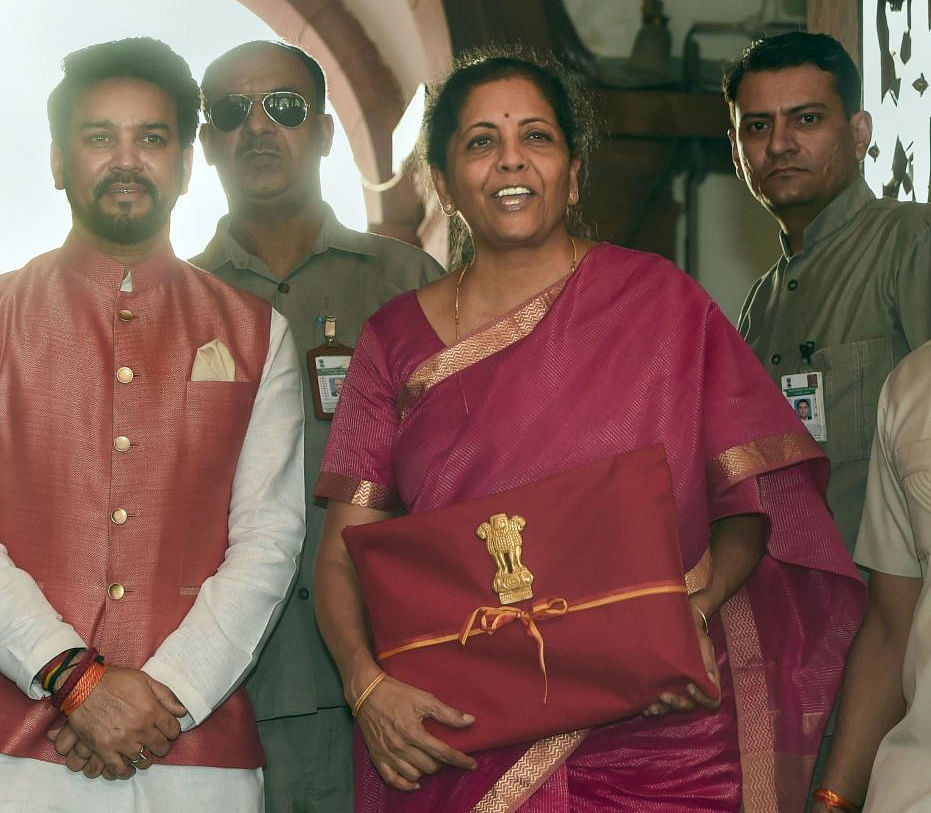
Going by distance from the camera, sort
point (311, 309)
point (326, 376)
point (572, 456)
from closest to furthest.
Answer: point (572, 456), point (326, 376), point (311, 309)

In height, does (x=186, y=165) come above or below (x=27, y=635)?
above

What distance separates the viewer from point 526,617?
7.48 feet

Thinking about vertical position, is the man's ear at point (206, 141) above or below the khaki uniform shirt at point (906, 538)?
above

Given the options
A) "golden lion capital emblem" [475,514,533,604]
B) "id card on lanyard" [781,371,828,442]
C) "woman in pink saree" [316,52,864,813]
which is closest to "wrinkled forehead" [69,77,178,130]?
"woman in pink saree" [316,52,864,813]

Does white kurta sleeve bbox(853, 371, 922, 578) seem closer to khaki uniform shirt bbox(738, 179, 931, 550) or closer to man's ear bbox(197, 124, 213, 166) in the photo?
khaki uniform shirt bbox(738, 179, 931, 550)

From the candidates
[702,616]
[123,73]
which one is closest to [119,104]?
[123,73]

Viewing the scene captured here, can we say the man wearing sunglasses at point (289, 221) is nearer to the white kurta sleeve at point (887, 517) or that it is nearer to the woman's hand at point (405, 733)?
the woman's hand at point (405, 733)

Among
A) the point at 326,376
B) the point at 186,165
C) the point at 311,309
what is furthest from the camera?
the point at 311,309

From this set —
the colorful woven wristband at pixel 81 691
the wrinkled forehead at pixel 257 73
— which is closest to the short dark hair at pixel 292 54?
the wrinkled forehead at pixel 257 73

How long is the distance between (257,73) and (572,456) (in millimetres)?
1628

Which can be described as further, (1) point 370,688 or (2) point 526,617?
(1) point 370,688

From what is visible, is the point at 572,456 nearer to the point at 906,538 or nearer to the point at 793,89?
the point at 906,538

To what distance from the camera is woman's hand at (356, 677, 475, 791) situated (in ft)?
7.68

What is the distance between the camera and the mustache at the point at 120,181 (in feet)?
9.55
